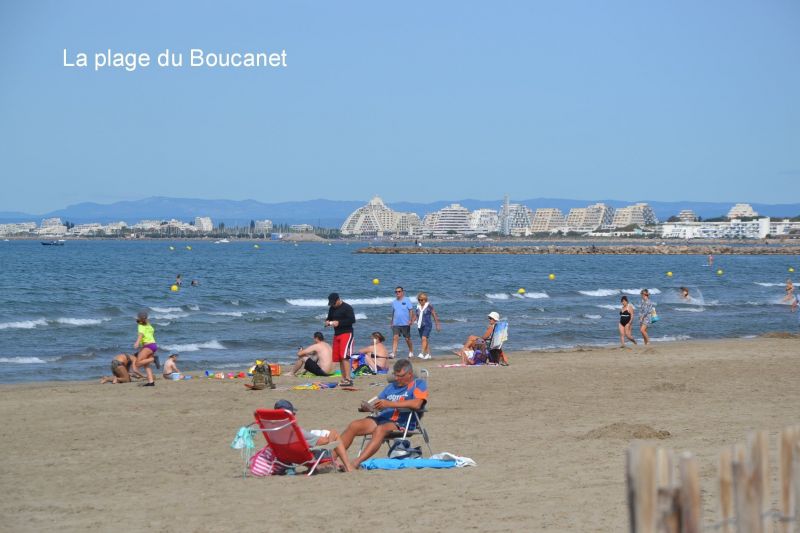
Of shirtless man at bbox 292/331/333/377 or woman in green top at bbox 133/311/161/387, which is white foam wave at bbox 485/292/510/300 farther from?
woman in green top at bbox 133/311/161/387

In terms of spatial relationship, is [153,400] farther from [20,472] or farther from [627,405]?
[627,405]

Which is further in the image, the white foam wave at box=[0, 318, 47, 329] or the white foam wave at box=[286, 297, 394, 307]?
the white foam wave at box=[286, 297, 394, 307]

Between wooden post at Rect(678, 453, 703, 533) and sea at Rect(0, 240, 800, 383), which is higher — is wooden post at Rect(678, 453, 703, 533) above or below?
above

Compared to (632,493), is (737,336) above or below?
below

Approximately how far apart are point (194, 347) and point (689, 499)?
20.2m

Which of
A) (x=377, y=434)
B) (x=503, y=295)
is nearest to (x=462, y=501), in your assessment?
(x=377, y=434)

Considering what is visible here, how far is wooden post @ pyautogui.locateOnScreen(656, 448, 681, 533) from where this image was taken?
126 inches

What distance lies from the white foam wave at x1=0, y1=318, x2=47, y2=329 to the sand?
40.8 feet

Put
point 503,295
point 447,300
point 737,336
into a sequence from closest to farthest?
1. point 737,336
2. point 447,300
3. point 503,295

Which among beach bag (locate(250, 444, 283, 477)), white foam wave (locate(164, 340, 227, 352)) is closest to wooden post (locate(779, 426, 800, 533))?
beach bag (locate(250, 444, 283, 477))

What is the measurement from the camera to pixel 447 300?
39.5m

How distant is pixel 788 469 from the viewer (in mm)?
3814

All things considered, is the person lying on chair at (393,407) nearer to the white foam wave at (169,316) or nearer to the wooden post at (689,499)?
the wooden post at (689,499)

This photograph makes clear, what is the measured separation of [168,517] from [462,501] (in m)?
2.15
